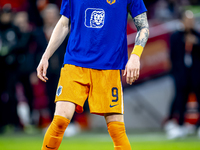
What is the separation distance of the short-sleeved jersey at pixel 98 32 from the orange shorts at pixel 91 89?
0.24 feet

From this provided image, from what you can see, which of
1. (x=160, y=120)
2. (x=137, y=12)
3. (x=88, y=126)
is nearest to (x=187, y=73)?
(x=160, y=120)

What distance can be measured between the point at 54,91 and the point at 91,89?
508 centimetres

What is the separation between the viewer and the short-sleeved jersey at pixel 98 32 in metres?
3.59

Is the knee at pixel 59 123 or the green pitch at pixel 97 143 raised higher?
the knee at pixel 59 123

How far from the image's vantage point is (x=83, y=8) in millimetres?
3611

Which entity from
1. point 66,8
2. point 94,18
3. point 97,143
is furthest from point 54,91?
point 94,18

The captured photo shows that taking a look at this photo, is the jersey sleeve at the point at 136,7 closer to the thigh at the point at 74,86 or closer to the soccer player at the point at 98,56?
the soccer player at the point at 98,56

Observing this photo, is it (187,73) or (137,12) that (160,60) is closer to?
(187,73)

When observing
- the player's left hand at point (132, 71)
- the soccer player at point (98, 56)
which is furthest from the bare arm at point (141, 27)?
the player's left hand at point (132, 71)

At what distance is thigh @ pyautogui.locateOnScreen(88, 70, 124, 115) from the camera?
3.53 metres

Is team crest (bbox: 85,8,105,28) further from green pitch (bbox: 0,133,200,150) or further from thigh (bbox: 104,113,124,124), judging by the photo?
green pitch (bbox: 0,133,200,150)

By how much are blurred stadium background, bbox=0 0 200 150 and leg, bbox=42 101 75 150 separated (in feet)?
12.2

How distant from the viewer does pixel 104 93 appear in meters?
3.57

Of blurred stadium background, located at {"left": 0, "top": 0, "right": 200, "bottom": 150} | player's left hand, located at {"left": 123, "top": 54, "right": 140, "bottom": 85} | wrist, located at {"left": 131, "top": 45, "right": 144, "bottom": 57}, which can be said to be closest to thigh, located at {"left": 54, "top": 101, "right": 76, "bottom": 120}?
player's left hand, located at {"left": 123, "top": 54, "right": 140, "bottom": 85}
